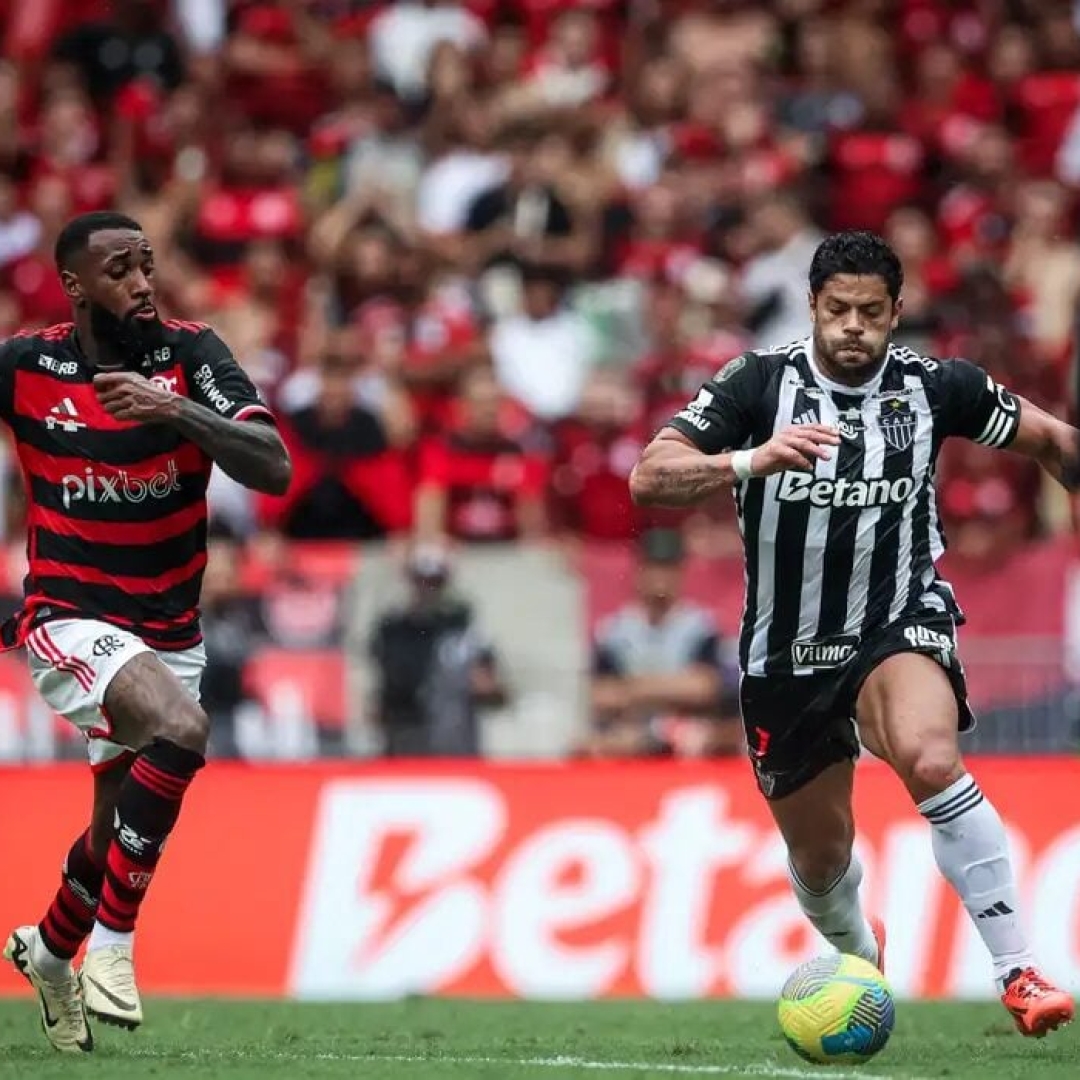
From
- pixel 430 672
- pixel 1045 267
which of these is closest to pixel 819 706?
pixel 430 672

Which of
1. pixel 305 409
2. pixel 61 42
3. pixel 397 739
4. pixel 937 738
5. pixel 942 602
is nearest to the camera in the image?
pixel 937 738

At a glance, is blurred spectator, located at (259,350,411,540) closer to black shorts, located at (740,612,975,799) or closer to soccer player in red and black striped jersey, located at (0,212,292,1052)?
soccer player in red and black striped jersey, located at (0,212,292,1052)

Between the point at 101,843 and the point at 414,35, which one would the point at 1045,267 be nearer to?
the point at 414,35

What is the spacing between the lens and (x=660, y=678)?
532 inches

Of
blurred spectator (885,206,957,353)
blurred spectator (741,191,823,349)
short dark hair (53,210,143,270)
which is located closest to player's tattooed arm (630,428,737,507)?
short dark hair (53,210,143,270)

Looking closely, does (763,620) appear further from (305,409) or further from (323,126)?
(323,126)

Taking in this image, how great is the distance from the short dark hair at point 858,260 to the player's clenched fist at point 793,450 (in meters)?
0.72

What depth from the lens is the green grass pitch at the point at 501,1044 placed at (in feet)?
24.9

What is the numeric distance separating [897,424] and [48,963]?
3478 mm

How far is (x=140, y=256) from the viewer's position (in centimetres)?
852

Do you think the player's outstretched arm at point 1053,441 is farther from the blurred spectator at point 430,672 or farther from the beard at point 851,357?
the blurred spectator at point 430,672

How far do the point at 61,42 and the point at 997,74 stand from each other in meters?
7.39

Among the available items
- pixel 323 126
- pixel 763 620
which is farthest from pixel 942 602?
pixel 323 126

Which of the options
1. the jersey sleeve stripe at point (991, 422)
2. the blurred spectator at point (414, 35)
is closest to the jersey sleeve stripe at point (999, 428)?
the jersey sleeve stripe at point (991, 422)
